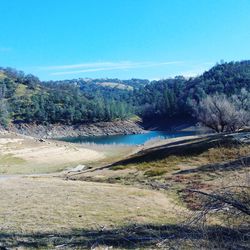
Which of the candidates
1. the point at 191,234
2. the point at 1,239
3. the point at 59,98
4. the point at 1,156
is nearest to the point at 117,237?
the point at 191,234

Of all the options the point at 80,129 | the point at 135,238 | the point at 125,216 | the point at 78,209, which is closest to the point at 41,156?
the point at 78,209

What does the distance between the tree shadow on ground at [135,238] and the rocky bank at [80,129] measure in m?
140

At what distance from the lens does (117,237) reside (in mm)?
9789

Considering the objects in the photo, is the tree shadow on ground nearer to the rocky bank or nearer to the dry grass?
the dry grass

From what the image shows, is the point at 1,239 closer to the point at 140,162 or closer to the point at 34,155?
the point at 140,162

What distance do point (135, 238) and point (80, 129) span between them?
492ft

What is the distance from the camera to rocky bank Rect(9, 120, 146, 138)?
494ft

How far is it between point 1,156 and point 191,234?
4786cm

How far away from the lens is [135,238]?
9586mm

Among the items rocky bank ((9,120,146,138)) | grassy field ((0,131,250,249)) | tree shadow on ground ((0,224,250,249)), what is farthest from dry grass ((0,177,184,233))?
rocky bank ((9,120,146,138))

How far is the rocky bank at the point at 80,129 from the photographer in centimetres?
15065

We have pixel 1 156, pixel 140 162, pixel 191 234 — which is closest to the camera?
pixel 191 234

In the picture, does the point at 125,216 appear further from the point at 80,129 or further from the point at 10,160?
the point at 80,129

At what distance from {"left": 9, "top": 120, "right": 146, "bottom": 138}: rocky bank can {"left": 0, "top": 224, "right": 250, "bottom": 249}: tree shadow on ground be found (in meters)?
140
